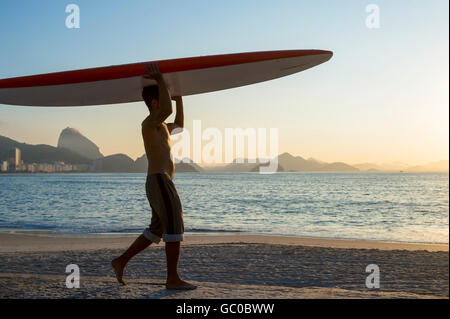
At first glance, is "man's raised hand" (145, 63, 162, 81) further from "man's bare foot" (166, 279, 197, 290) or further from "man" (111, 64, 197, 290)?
"man's bare foot" (166, 279, 197, 290)

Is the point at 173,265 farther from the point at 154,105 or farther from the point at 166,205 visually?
the point at 154,105

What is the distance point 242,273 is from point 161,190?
96.7 inches

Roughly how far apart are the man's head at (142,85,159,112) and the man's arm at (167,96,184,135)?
0.29 m

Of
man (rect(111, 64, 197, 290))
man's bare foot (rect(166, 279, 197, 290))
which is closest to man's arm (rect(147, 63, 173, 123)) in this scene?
man (rect(111, 64, 197, 290))

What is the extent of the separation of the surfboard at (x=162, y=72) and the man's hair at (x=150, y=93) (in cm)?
5

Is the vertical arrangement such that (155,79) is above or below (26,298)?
above

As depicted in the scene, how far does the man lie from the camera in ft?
11.3

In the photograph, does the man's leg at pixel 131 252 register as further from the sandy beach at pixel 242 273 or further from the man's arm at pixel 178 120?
the man's arm at pixel 178 120

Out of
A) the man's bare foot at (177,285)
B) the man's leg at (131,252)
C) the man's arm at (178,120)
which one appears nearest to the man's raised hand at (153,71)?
the man's arm at (178,120)

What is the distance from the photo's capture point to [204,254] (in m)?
7.02
